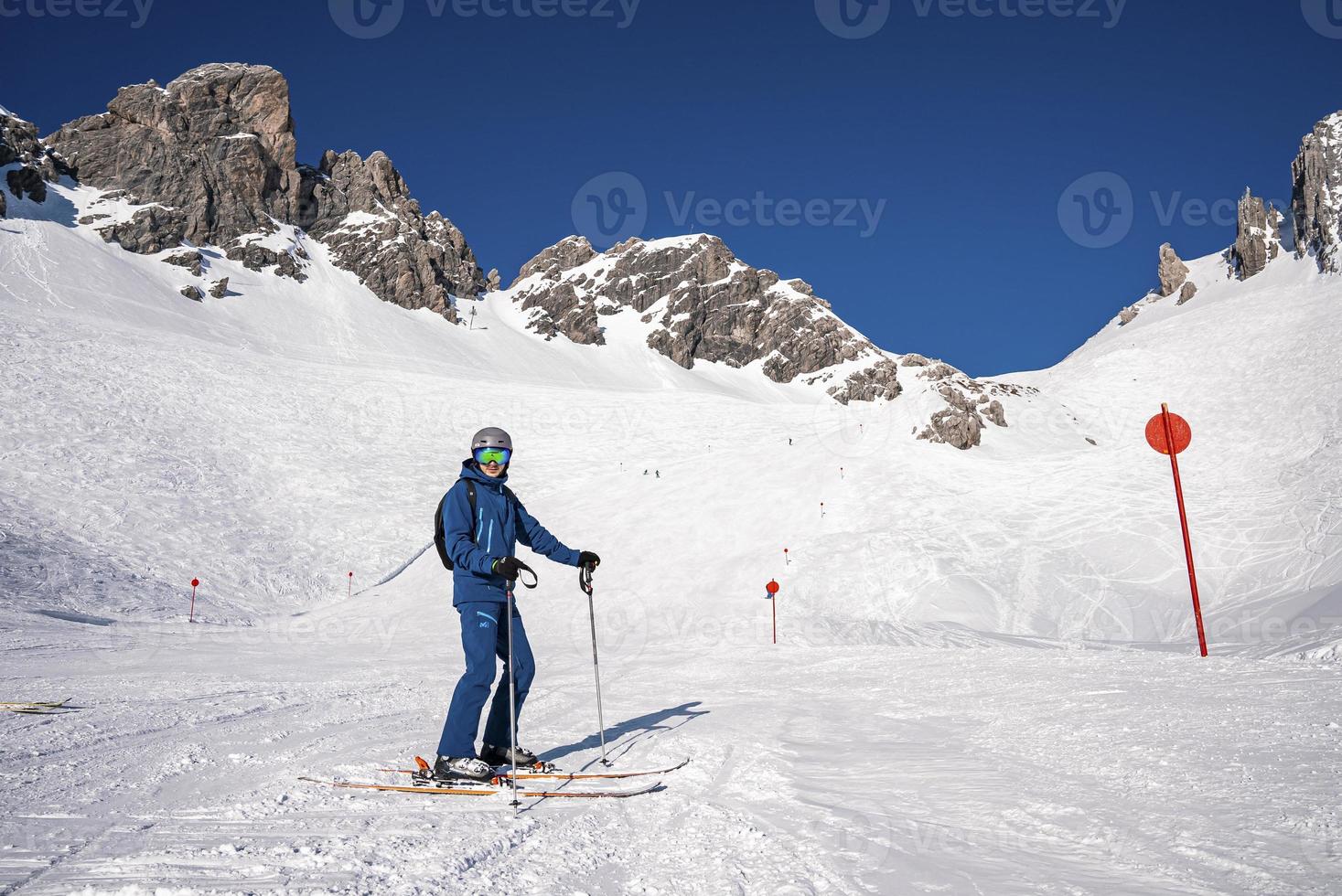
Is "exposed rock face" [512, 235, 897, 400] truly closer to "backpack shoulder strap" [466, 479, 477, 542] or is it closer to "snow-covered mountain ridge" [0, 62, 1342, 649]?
"snow-covered mountain ridge" [0, 62, 1342, 649]

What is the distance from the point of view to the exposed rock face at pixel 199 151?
99.4 meters

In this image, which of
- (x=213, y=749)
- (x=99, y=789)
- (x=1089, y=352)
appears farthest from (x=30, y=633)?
(x=1089, y=352)

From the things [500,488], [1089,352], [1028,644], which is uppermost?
[1089,352]

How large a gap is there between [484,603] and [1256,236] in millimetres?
105917

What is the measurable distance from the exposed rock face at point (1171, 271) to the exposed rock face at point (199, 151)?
128 m

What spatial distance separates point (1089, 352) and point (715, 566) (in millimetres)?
81088

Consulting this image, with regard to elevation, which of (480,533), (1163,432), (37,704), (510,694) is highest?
(1163,432)

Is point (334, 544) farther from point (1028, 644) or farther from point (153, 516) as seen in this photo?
point (1028, 644)

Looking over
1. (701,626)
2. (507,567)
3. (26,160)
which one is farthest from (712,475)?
(26,160)

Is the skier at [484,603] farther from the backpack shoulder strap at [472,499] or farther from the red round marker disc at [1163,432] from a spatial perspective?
the red round marker disc at [1163,432]

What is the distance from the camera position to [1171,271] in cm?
10519

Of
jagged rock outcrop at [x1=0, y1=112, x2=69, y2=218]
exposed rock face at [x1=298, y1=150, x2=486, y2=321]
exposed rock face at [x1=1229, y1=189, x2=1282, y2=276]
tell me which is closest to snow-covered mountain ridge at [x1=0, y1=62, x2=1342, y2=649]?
exposed rock face at [x1=1229, y1=189, x2=1282, y2=276]

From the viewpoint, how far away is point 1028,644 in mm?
15086

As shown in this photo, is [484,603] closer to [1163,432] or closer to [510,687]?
[510,687]
